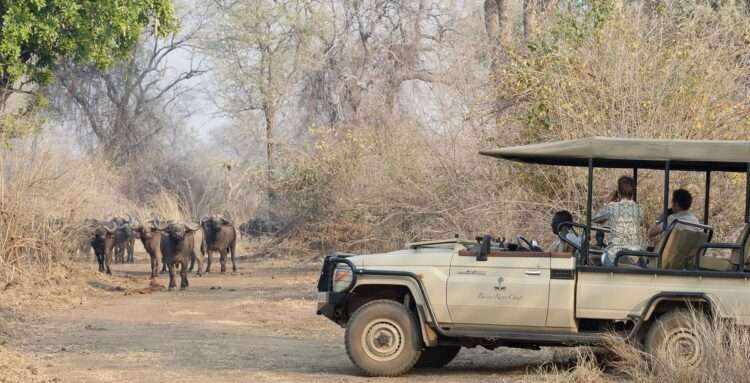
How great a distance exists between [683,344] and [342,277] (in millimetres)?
3096

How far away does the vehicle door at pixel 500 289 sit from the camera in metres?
11.1

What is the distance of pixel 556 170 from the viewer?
17797 mm

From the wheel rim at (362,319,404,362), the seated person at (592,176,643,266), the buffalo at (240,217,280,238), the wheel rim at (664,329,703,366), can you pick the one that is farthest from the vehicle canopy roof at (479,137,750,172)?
the buffalo at (240,217,280,238)

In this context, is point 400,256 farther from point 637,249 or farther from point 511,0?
point 511,0

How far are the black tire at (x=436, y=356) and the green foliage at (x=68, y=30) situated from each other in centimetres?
1330

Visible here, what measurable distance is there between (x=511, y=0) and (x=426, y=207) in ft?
24.9

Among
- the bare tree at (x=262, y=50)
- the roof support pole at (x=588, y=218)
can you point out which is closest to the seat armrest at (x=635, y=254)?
the roof support pole at (x=588, y=218)

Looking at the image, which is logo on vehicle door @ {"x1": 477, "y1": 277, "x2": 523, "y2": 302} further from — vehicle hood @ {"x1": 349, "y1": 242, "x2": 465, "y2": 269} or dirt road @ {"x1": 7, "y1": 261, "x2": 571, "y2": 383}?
dirt road @ {"x1": 7, "y1": 261, "x2": 571, "y2": 383}

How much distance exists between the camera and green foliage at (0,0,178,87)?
76.4 feet

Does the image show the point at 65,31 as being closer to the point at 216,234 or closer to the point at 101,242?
the point at 101,242

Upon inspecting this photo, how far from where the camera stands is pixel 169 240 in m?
25.7

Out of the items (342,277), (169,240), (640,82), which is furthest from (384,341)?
(169,240)

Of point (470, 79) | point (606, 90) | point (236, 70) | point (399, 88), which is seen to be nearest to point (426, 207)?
point (470, 79)

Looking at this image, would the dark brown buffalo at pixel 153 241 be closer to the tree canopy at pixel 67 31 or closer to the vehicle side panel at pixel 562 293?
the tree canopy at pixel 67 31
